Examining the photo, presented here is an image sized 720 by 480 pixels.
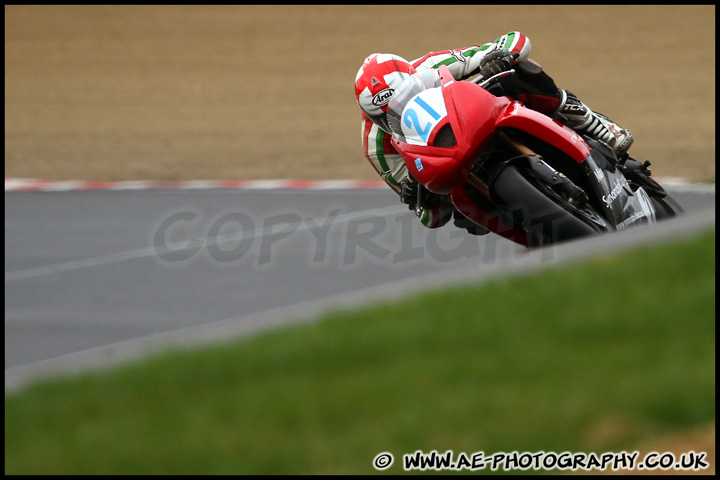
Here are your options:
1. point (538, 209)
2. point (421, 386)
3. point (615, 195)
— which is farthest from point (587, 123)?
point (421, 386)

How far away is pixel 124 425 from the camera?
129 inches

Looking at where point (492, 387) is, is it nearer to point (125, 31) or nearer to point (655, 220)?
point (655, 220)

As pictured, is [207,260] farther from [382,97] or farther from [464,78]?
[382,97]

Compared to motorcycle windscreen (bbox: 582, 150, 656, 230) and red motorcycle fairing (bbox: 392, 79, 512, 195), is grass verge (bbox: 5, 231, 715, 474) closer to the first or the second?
motorcycle windscreen (bbox: 582, 150, 656, 230)

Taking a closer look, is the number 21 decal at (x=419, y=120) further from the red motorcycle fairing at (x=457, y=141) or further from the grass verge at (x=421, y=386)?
the grass verge at (x=421, y=386)

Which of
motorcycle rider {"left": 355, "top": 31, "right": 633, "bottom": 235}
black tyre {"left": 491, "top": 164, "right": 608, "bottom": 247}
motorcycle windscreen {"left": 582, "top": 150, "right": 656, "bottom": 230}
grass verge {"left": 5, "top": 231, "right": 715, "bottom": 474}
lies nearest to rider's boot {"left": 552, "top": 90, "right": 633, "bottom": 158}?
motorcycle rider {"left": 355, "top": 31, "right": 633, "bottom": 235}

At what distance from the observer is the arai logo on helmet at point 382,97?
219 inches

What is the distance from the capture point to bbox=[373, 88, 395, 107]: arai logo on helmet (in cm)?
556

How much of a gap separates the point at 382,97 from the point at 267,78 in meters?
14.0

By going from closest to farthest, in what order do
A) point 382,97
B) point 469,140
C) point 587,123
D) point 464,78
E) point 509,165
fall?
point 509,165
point 469,140
point 382,97
point 587,123
point 464,78

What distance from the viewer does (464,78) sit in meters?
6.18

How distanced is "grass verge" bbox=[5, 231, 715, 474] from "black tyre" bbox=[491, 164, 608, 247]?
86cm

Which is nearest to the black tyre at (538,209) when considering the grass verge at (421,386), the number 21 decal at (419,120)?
the number 21 decal at (419,120)

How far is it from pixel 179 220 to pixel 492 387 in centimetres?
686
